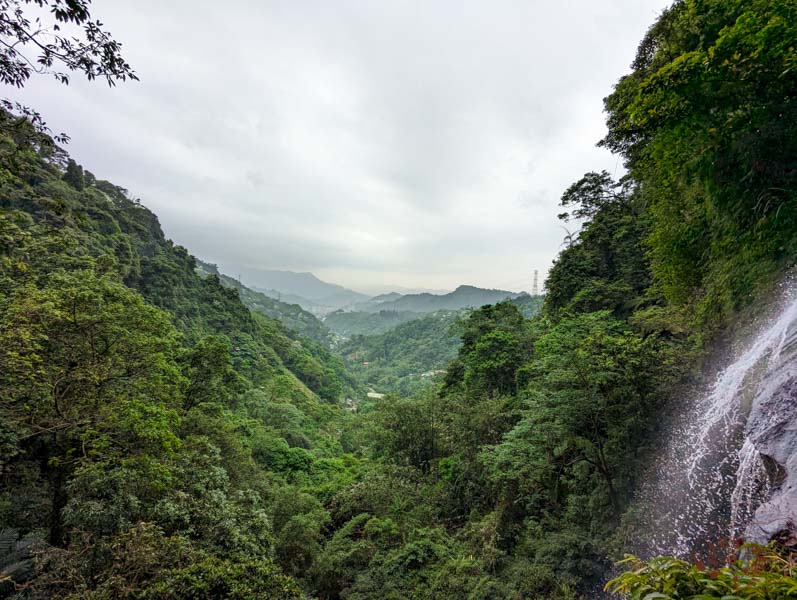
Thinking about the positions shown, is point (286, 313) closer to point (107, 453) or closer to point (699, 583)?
point (107, 453)

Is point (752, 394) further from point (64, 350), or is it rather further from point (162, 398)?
point (64, 350)

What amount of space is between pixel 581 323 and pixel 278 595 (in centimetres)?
982

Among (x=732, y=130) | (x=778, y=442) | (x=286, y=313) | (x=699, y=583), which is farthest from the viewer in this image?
(x=286, y=313)

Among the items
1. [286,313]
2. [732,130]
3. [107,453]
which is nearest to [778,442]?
[732,130]

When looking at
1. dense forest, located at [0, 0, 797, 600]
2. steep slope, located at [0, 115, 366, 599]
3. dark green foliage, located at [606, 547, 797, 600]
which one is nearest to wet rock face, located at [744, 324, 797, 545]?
dense forest, located at [0, 0, 797, 600]

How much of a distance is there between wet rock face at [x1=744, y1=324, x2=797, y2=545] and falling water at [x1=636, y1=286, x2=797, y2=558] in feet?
0.11

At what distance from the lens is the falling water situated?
434 centimetres

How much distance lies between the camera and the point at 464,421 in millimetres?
13484

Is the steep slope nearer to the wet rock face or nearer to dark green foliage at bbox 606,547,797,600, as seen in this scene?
dark green foliage at bbox 606,547,797,600

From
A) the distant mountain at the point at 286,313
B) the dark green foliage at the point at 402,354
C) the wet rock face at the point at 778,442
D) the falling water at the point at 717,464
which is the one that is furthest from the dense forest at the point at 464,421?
the distant mountain at the point at 286,313

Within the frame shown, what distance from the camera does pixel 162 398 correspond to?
30.1 ft

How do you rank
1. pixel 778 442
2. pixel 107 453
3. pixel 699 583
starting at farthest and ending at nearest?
pixel 107 453, pixel 778 442, pixel 699 583

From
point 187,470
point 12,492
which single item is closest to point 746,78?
point 187,470

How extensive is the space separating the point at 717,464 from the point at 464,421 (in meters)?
8.59
